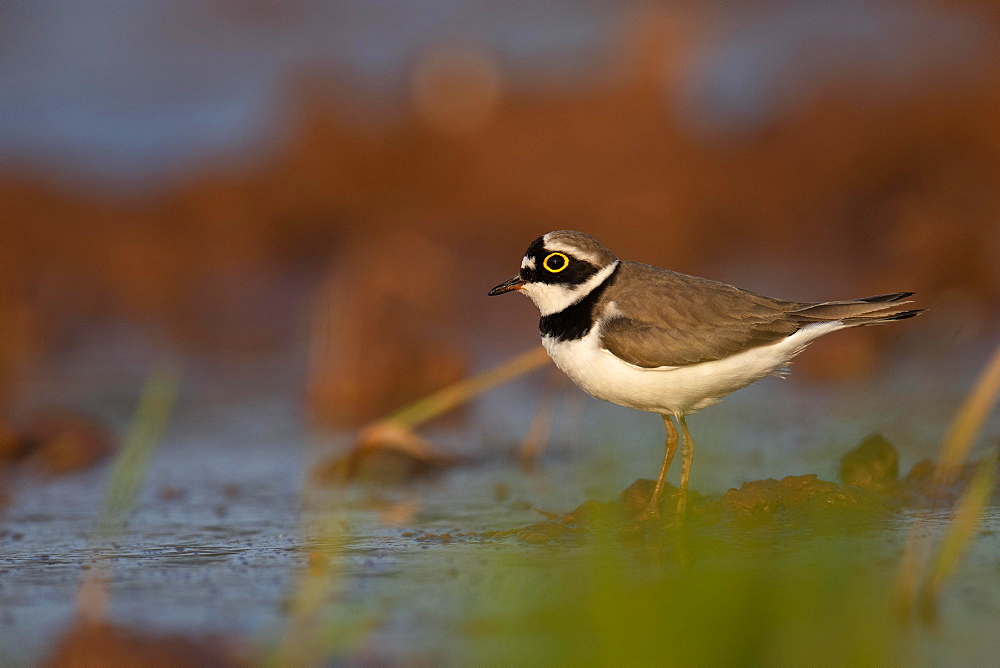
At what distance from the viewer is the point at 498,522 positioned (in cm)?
→ 523

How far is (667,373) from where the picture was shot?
16.6 ft

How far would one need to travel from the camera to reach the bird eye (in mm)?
5305

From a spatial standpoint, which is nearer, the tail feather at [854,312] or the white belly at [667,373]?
the white belly at [667,373]

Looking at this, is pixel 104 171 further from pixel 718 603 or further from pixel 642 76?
pixel 718 603

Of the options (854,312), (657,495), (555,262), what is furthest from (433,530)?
(854,312)

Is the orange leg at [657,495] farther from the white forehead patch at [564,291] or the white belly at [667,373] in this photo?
the white forehead patch at [564,291]

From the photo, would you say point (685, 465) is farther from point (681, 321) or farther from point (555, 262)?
point (555, 262)

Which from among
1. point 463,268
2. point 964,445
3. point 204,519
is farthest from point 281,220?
point 964,445

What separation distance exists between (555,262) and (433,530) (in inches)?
51.1

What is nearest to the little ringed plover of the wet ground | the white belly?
the white belly

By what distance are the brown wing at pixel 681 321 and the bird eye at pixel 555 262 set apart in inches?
9.7

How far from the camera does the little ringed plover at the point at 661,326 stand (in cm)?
504

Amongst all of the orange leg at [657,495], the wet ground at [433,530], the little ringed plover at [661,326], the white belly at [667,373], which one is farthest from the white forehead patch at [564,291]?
the orange leg at [657,495]

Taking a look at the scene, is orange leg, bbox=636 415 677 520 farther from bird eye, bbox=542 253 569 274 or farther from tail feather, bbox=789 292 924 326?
bird eye, bbox=542 253 569 274
